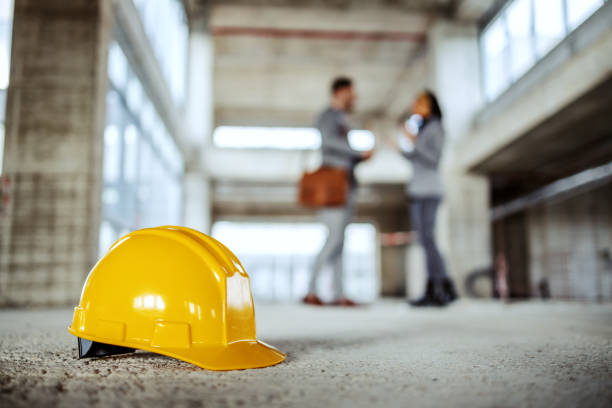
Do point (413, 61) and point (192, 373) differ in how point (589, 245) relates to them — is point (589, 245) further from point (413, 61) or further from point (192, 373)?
point (192, 373)

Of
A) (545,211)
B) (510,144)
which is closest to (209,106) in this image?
(510,144)

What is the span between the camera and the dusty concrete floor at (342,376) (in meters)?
1.11

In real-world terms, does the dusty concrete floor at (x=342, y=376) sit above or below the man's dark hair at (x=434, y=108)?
below

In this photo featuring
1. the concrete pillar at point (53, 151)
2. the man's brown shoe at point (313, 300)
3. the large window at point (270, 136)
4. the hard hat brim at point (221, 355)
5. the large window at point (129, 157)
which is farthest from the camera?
the large window at point (270, 136)

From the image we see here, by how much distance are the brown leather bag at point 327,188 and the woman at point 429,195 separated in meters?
0.64

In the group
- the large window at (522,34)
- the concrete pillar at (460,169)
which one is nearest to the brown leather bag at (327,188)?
the large window at (522,34)

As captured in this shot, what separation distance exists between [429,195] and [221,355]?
11.9 ft

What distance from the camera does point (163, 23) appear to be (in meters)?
8.80

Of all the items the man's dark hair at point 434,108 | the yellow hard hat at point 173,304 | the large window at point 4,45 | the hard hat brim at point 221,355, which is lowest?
the hard hat brim at point 221,355

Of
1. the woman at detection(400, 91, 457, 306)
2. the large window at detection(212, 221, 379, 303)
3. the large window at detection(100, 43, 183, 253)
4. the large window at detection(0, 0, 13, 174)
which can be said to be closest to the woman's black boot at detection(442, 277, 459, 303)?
the woman at detection(400, 91, 457, 306)

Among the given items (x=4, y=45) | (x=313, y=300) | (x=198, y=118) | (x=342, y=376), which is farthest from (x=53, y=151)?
(x=198, y=118)

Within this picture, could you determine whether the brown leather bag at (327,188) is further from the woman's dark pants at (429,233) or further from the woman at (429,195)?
the woman's dark pants at (429,233)

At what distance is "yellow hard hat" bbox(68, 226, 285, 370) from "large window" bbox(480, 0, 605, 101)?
23.9 feet

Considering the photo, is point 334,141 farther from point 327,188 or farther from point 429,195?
point 429,195
